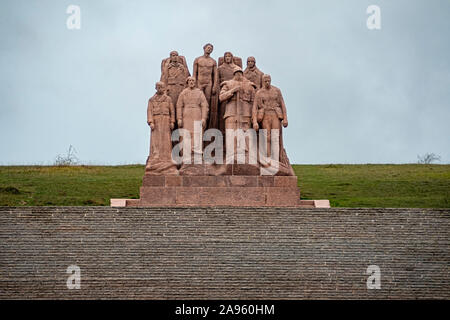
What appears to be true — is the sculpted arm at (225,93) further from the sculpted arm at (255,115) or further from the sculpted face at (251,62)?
the sculpted face at (251,62)

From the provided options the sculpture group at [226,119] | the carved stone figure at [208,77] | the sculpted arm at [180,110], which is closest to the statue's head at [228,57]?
the carved stone figure at [208,77]

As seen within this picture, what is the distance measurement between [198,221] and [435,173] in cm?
1970

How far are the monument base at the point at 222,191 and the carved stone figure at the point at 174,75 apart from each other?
10.3ft

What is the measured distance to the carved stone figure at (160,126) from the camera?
24109 millimetres

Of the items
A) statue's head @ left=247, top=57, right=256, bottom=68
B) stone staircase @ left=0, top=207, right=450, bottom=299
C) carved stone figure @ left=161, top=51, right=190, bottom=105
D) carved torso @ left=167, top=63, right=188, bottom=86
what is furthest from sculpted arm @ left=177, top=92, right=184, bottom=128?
stone staircase @ left=0, top=207, right=450, bottom=299

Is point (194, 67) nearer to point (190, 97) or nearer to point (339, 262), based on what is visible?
point (190, 97)

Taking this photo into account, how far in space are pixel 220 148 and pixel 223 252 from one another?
624 centimetres

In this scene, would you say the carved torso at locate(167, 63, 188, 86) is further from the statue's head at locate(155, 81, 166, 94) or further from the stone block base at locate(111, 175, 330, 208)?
the stone block base at locate(111, 175, 330, 208)

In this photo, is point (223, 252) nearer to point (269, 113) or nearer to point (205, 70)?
point (269, 113)

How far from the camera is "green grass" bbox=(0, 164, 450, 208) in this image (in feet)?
92.7

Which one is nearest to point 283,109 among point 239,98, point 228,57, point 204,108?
point 239,98

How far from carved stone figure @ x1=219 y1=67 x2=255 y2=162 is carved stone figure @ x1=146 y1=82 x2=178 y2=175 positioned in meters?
1.67

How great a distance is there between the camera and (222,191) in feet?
76.8

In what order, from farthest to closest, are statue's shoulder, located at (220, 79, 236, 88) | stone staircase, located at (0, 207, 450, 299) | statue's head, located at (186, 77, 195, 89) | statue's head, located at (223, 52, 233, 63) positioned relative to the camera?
statue's head, located at (223, 52, 233, 63) < statue's shoulder, located at (220, 79, 236, 88) < statue's head, located at (186, 77, 195, 89) < stone staircase, located at (0, 207, 450, 299)
